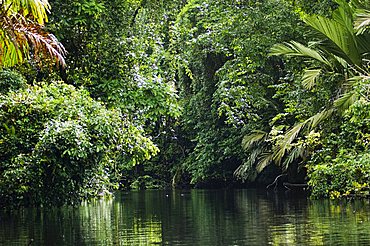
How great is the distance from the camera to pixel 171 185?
36719 millimetres

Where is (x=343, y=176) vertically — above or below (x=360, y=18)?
below

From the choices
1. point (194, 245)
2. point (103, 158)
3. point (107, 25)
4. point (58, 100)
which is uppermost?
point (107, 25)

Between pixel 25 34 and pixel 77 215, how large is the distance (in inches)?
219

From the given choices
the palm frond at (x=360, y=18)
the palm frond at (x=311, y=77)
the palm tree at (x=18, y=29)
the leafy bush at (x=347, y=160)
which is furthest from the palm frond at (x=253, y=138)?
the palm tree at (x=18, y=29)

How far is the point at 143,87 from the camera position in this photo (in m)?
18.5

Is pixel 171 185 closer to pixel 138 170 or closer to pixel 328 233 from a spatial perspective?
pixel 138 170

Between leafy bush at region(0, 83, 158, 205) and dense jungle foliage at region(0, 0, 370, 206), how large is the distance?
0.08 feet

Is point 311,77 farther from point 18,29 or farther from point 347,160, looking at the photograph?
point 18,29

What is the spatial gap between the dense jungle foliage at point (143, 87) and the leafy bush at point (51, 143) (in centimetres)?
3

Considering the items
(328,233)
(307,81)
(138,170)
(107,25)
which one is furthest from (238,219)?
(138,170)

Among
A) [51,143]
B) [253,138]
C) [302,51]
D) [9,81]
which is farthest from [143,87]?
[253,138]

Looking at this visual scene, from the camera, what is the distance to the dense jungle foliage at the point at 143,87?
47.7 feet

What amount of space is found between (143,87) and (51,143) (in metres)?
4.67

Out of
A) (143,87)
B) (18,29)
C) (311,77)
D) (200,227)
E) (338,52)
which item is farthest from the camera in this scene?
(143,87)
